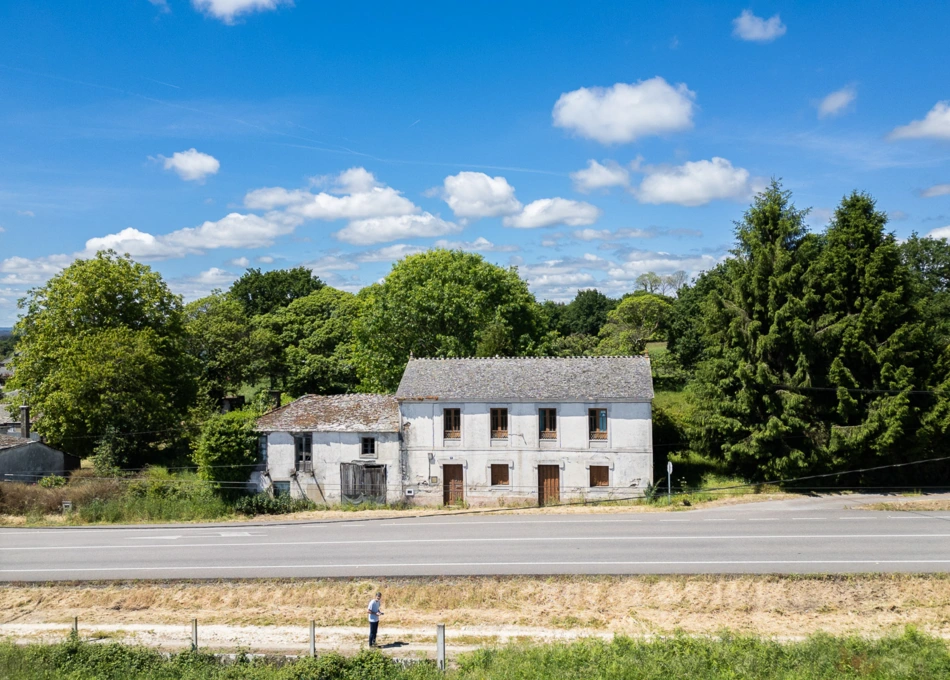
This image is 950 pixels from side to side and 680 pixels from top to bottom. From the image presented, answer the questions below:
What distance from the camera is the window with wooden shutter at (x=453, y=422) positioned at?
34.8 m

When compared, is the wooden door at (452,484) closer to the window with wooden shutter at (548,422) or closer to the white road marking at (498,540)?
the window with wooden shutter at (548,422)

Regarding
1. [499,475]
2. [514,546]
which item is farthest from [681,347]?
[514,546]

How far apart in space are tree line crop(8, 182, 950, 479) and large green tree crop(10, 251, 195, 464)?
0.32 ft

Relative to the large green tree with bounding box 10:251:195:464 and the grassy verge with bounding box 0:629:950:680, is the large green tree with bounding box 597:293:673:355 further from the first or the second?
the grassy verge with bounding box 0:629:950:680

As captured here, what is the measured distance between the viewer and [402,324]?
160ft

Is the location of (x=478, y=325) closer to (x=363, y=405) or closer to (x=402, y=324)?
(x=402, y=324)

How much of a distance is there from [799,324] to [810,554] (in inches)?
464

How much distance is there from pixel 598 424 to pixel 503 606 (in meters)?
13.9

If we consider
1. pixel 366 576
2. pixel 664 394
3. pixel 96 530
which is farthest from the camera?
pixel 664 394

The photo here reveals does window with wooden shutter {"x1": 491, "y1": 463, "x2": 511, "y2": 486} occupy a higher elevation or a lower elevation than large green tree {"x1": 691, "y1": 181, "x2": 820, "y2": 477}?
lower

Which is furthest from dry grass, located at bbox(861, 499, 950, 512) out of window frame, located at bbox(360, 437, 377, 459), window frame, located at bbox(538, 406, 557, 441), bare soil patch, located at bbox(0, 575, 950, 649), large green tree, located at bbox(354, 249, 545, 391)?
large green tree, located at bbox(354, 249, 545, 391)

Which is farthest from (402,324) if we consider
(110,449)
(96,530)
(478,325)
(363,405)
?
(96,530)

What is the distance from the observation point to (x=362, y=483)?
115 feet

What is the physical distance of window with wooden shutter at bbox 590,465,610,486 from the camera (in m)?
34.0
